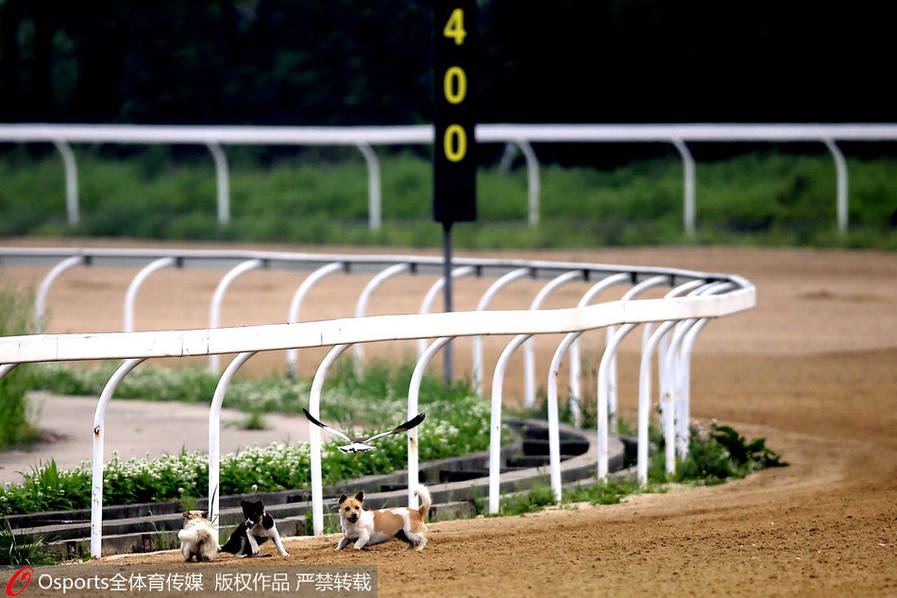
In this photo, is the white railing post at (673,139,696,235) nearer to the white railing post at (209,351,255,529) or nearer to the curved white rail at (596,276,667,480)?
the curved white rail at (596,276,667,480)

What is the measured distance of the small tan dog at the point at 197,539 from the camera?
5.40 metres

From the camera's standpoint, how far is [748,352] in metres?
13.6

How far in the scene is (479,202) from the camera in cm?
2322

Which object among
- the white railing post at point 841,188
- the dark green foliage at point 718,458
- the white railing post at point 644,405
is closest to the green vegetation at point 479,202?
the white railing post at point 841,188

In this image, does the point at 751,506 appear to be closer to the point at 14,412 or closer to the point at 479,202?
the point at 14,412

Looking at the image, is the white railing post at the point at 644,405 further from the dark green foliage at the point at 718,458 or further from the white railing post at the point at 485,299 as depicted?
the white railing post at the point at 485,299

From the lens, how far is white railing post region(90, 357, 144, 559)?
557cm
